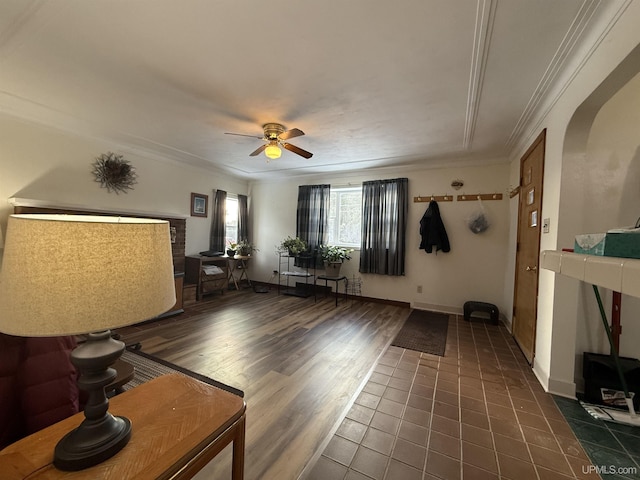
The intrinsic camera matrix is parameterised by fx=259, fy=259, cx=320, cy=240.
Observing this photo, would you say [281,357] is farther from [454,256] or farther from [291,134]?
[454,256]

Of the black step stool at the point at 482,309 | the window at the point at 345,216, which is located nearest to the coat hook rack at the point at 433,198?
the window at the point at 345,216

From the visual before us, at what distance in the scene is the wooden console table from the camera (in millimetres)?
688

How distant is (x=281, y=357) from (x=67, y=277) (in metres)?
2.27

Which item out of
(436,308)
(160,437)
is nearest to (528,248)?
(436,308)

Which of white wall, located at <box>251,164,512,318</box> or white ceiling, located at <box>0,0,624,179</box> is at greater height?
white ceiling, located at <box>0,0,624,179</box>

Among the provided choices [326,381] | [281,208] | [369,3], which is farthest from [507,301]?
[281,208]

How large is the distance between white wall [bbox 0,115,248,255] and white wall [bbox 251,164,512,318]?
299cm

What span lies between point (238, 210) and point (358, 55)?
455cm

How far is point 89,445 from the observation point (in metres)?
0.70

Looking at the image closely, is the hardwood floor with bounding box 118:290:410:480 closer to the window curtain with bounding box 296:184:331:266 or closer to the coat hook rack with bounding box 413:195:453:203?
the window curtain with bounding box 296:184:331:266

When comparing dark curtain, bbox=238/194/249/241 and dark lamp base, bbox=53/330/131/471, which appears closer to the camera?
dark lamp base, bbox=53/330/131/471

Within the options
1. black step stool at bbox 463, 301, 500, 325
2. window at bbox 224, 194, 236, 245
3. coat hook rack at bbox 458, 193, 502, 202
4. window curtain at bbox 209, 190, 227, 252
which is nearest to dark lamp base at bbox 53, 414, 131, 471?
black step stool at bbox 463, 301, 500, 325

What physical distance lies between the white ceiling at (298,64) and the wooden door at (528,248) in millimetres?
417

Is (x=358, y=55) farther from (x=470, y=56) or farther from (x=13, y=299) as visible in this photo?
(x=13, y=299)
